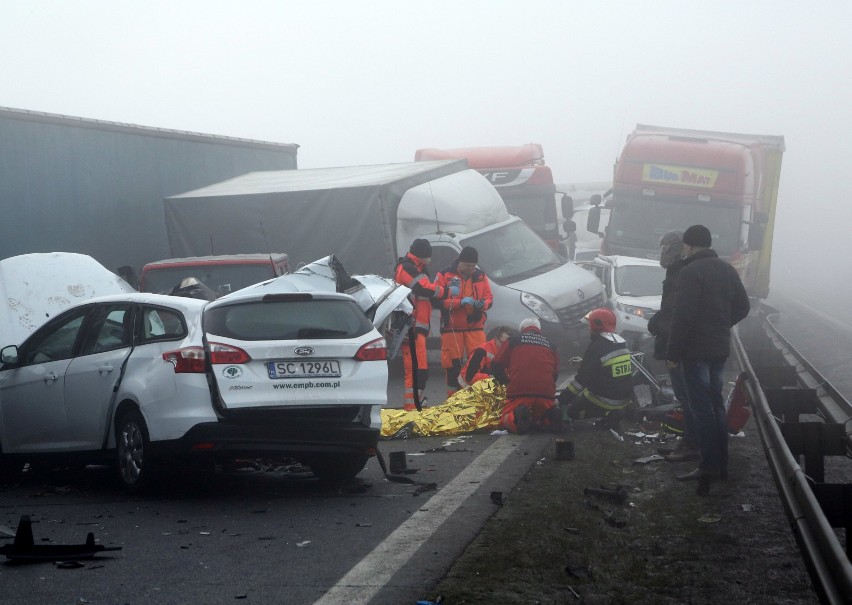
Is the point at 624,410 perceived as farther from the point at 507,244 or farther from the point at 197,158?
the point at 197,158

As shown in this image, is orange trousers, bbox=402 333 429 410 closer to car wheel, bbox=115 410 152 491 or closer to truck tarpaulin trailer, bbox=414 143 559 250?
car wheel, bbox=115 410 152 491

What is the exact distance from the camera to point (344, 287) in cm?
1043

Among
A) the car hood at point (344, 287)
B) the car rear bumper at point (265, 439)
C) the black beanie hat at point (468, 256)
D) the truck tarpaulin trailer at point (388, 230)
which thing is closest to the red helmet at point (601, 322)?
the car hood at point (344, 287)

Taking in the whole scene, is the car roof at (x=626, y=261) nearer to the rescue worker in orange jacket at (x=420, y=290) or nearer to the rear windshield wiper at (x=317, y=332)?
the rescue worker in orange jacket at (x=420, y=290)

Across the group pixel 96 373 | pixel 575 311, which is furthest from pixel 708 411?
pixel 575 311

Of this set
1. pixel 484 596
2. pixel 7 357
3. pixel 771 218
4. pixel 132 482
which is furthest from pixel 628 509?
pixel 771 218

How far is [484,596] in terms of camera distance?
18.2 feet

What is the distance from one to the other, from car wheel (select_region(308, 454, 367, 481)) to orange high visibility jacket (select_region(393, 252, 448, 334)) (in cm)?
468

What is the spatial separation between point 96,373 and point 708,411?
4309mm

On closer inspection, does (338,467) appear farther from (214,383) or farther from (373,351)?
(214,383)

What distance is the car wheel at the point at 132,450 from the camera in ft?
28.1

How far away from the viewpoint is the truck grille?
17.0 meters

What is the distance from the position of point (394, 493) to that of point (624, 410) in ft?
12.5

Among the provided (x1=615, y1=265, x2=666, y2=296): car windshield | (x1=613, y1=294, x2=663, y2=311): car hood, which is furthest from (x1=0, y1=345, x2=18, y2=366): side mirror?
(x1=615, y1=265, x2=666, y2=296): car windshield
